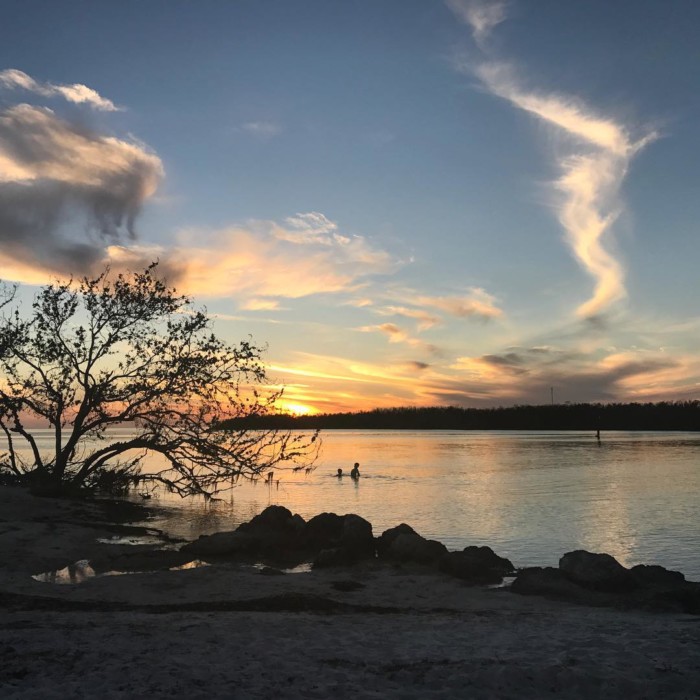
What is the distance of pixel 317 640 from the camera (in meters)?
10.1

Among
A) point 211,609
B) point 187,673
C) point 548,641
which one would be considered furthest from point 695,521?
point 187,673

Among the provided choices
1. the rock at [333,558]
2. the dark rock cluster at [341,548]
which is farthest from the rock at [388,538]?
the rock at [333,558]

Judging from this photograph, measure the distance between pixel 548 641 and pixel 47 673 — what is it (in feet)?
24.6

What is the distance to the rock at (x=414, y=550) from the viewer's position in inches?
732

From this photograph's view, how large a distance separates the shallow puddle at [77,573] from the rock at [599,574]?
10.1m

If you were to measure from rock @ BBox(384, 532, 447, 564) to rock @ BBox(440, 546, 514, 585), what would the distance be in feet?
2.56

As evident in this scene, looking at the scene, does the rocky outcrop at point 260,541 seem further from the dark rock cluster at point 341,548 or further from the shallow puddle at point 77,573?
the shallow puddle at point 77,573

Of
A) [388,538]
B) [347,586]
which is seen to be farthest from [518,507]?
[347,586]

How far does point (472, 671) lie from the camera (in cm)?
855

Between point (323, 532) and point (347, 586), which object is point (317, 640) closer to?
point (347, 586)

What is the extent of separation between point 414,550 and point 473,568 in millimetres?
2303

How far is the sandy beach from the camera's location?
796 centimetres

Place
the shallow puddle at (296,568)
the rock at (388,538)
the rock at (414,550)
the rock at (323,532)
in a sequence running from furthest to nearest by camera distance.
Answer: the rock at (323,532) → the rock at (388,538) → the rock at (414,550) → the shallow puddle at (296,568)

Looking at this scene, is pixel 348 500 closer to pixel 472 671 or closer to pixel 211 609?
pixel 211 609
